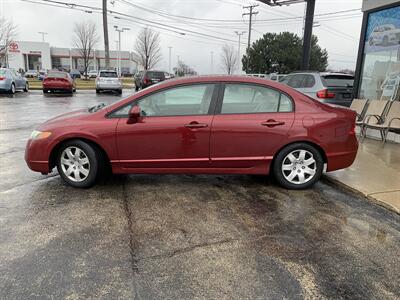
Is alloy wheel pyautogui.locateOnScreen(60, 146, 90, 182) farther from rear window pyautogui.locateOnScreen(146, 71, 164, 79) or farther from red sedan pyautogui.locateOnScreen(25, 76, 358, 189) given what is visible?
rear window pyautogui.locateOnScreen(146, 71, 164, 79)

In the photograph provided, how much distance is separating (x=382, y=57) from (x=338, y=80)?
4.14 feet

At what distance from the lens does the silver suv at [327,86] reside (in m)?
10.0

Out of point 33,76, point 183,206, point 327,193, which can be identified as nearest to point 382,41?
point 327,193

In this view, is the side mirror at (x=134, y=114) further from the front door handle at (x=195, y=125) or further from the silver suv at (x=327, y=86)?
the silver suv at (x=327, y=86)

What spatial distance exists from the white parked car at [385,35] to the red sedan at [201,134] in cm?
557

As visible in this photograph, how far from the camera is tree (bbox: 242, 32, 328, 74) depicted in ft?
140

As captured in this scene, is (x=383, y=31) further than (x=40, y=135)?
Yes

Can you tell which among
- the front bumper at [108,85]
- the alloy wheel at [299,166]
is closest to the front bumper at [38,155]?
the alloy wheel at [299,166]

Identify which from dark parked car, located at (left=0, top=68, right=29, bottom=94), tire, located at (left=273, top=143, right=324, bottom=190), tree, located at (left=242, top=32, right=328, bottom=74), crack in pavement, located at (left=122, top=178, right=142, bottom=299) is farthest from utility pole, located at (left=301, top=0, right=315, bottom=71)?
tree, located at (left=242, top=32, right=328, bottom=74)

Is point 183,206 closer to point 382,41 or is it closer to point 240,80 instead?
point 240,80

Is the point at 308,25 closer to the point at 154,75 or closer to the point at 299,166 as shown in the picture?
the point at 299,166

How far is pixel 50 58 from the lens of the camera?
294ft

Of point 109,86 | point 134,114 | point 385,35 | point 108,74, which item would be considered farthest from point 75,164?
point 108,74

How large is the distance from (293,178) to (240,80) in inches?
62.3
